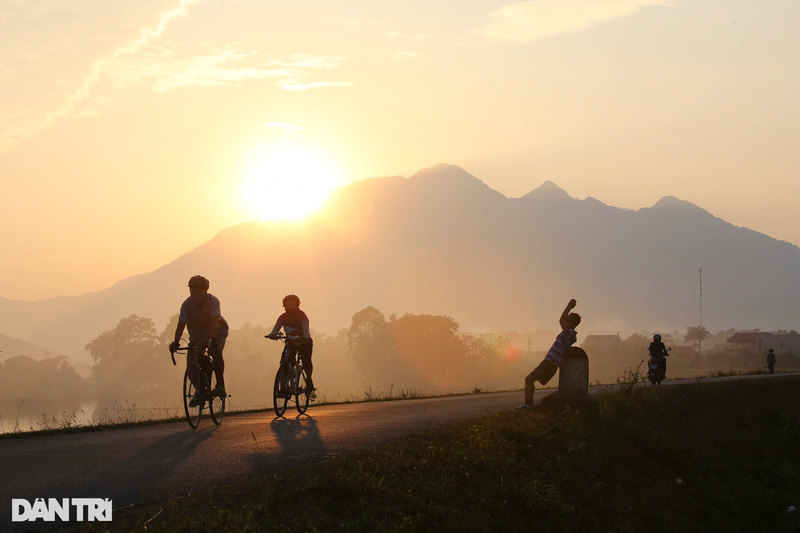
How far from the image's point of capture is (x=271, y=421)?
13.0 meters

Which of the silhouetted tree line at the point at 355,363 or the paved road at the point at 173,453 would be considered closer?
the paved road at the point at 173,453

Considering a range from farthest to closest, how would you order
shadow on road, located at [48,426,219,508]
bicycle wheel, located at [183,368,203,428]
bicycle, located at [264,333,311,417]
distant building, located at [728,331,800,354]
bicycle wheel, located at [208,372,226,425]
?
1. distant building, located at [728,331,800,354]
2. bicycle, located at [264,333,311,417]
3. bicycle wheel, located at [208,372,226,425]
4. bicycle wheel, located at [183,368,203,428]
5. shadow on road, located at [48,426,219,508]

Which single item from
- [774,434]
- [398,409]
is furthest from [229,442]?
[774,434]

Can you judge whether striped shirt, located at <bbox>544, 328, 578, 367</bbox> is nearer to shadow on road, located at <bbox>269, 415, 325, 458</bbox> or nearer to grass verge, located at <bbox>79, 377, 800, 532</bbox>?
grass verge, located at <bbox>79, 377, 800, 532</bbox>

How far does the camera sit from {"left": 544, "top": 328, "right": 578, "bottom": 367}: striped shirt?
1385 cm

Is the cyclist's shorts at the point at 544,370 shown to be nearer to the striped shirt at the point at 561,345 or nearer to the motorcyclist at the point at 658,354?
the striped shirt at the point at 561,345

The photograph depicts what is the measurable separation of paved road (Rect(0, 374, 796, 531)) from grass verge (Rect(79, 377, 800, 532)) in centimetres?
69

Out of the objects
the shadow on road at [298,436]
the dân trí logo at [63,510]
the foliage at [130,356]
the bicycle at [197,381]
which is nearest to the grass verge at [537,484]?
the dân trí logo at [63,510]

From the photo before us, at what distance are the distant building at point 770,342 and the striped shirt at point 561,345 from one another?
130904 millimetres

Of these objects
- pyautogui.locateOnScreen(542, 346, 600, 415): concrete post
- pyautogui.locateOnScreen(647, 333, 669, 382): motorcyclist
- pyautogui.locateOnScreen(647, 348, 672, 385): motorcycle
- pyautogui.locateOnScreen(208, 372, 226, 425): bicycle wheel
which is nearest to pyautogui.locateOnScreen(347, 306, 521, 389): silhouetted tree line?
pyautogui.locateOnScreen(647, 333, 669, 382): motorcyclist

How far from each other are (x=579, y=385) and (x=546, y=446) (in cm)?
301

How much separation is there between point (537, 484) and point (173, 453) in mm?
4772

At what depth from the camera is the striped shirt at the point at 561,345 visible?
1385cm

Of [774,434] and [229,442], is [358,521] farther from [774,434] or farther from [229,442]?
[774,434]
